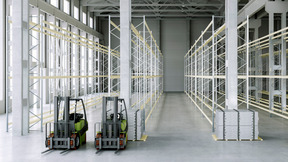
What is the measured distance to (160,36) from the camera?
33.0m

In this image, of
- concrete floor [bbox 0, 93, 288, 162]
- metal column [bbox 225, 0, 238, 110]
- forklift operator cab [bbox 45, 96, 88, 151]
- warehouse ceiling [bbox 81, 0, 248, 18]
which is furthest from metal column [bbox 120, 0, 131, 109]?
warehouse ceiling [bbox 81, 0, 248, 18]

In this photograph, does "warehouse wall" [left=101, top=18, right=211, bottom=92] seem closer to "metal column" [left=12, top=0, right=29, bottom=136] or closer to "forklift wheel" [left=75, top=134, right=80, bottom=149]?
"metal column" [left=12, top=0, right=29, bottom=136]

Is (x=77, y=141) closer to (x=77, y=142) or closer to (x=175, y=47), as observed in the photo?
(x=77, y=142)

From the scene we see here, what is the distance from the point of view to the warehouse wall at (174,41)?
3278cm

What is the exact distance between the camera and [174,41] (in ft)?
108

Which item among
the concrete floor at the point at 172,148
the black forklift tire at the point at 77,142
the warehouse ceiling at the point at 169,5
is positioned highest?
the warehouse ceiling at the point at 169,5

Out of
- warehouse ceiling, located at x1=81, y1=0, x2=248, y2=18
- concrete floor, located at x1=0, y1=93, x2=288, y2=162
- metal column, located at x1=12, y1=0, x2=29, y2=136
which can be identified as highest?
warehouse ceiling, located at x1=81, y1=0, x2=248, y2=18

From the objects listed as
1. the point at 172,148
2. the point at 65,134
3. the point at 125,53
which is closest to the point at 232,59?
the point at 125,53

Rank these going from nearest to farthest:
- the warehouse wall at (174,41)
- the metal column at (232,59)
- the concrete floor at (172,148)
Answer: the concrete floor at (172,148)
the metal column at (232,59)
the warehouse wall at (174,41)

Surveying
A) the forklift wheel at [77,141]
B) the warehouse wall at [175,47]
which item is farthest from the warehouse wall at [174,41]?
the forklift wheel at [77,141]

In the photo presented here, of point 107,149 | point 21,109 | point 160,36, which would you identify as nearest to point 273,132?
point 107,149

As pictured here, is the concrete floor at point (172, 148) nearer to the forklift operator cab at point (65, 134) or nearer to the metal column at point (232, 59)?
the forklift operator cab at point (65, 134)

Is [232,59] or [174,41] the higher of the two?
[174,41]

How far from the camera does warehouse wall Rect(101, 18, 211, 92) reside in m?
32.8
